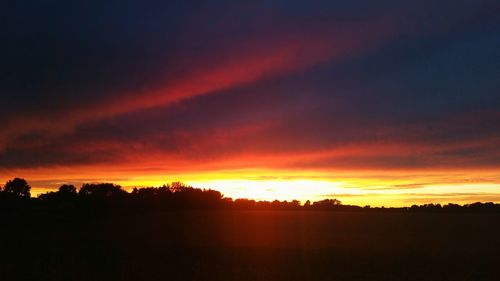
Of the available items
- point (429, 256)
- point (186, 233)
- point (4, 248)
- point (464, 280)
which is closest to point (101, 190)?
point (186, 233)

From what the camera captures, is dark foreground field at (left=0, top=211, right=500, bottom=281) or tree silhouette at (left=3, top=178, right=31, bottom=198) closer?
dark foreground field at (left=0, top=211, right=500, bottom=281)

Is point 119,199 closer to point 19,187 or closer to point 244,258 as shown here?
point 19,187

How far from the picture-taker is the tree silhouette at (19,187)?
328 ft

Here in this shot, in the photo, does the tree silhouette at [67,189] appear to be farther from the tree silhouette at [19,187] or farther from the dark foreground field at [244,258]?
the dark foreground field at [244,258]

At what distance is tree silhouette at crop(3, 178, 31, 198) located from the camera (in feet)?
328

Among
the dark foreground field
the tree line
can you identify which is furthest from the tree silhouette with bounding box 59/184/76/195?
the dark foreground field

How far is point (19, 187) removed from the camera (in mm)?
103312

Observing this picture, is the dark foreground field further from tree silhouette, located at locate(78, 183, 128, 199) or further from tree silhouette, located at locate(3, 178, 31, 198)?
tree silhouette, located at locate(3, 178, 31, 198)

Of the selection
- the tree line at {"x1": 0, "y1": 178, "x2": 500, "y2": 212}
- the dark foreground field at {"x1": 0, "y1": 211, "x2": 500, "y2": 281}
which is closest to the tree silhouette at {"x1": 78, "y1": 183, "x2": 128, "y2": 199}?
the tree line at {"x1": 0, "y1": 178, "x2": 500, "y2": 212}

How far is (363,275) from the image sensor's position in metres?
24.7

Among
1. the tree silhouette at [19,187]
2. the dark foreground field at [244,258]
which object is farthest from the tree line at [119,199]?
the dark foreground field at [244,258]

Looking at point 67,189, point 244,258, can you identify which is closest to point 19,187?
point 67,189

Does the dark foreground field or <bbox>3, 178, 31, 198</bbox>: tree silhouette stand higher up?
<bbox>3, 178, 31, 198</bbox>: tree silhouette

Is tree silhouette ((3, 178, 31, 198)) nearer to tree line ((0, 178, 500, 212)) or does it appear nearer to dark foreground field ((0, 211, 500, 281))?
tree line ((0, 178, 500, 212))
